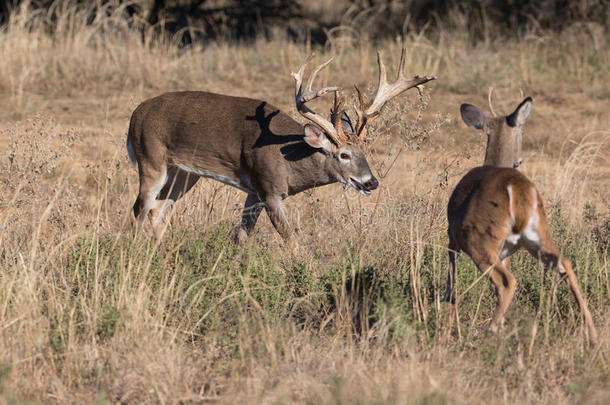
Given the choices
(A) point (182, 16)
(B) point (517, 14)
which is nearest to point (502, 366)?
(B) point (517, 14)

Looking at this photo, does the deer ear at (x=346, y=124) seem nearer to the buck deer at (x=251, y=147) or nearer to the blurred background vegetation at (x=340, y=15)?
the buck deer at (x=251, y=147)

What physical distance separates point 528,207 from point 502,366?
2.99ft

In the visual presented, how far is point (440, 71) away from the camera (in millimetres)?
14664

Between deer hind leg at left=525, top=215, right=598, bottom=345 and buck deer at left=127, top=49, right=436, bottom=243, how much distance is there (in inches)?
103

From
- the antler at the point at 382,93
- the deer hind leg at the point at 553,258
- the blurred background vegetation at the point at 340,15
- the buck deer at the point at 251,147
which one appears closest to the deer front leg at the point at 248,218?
the buck deer at the point at 251,147

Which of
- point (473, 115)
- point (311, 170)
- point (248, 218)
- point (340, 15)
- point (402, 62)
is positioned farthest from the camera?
point (340, 15)

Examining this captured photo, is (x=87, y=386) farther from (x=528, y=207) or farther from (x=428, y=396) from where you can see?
(x=528, y=207)

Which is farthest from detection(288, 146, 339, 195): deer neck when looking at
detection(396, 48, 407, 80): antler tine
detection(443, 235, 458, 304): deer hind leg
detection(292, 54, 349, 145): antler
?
detection(443, 235, 458, 304): deer hind leg

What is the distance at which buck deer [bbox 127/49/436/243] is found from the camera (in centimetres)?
810

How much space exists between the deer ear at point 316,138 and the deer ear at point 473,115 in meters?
1.74

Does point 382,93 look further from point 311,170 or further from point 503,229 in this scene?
point 503,229

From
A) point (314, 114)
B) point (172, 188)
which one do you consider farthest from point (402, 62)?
point (172, 188)

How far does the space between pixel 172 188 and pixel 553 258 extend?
14.0 ft

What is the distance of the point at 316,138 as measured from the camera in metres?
8.10
